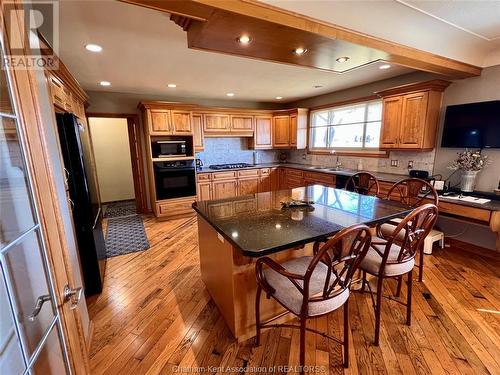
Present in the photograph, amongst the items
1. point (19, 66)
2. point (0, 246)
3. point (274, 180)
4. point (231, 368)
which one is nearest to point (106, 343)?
point (231, 368)

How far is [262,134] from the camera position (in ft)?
18.7

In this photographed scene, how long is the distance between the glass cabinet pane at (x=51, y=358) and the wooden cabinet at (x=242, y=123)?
15.6ft

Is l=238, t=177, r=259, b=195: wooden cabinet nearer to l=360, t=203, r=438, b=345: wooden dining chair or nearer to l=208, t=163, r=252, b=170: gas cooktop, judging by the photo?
l=208, t=163, r=252, b=170: gas cooktop

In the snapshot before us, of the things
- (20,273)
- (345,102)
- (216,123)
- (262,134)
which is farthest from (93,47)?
(345,102)

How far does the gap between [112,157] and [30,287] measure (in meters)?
5.78

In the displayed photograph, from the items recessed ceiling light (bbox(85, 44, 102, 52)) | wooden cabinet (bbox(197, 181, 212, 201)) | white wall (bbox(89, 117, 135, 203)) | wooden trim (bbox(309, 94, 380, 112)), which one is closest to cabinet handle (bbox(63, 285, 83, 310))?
recessed ceiling light (bbox(85, 44, 102, 52))

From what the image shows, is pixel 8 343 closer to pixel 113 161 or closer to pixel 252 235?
pixel 252 235

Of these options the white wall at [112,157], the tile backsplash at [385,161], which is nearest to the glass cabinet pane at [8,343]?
the tile backsplash at [385,161]

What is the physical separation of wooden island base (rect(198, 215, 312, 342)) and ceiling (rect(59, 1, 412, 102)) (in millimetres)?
1823

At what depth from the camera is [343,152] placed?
480cm

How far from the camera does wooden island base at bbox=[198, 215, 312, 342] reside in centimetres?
170

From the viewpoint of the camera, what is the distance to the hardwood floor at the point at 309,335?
1603 millimetres

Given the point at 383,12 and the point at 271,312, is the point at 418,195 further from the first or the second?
the point at 271,312

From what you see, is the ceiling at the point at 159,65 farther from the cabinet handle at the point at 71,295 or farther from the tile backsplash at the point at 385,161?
the cabinet handle at the point at 71,295
